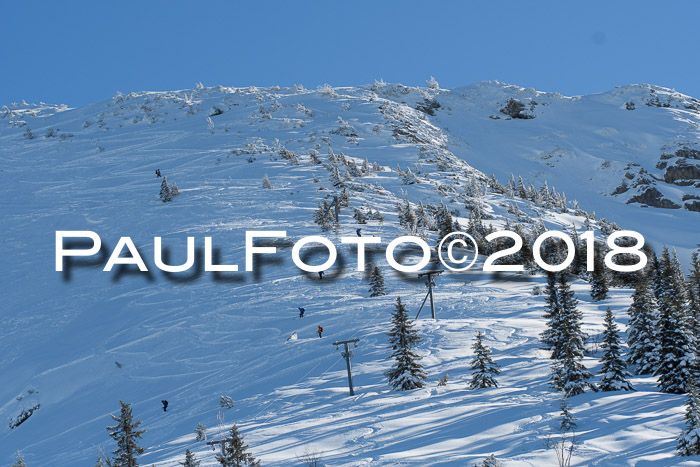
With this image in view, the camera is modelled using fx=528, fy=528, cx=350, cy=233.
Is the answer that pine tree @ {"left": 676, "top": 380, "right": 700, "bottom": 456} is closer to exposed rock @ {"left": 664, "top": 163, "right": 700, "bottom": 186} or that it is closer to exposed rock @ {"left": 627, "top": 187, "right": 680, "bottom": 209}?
exposed rock @ {"left": 627, "top": 187, "right": 680, "bottom": 209}

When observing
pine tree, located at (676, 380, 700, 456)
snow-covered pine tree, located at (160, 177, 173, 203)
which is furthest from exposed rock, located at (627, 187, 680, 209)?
pine tree, located at (676, 380, 700, 456)

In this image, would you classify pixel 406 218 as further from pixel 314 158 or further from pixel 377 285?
pixel 314 158

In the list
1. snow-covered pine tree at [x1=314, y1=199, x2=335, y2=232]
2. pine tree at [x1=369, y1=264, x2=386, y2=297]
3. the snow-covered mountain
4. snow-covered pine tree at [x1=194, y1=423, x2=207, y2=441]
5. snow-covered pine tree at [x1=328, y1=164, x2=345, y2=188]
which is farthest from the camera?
snow-covered pine tree at [x1=328, y1=164, x2=345, y2=188]

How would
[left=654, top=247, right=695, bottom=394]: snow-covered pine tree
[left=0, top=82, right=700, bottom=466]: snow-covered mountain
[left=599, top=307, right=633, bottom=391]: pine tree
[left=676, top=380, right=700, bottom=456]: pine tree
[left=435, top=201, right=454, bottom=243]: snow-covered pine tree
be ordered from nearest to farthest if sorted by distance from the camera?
[left=676, top=380, right=700, bottom=456]: pine tree
[left=0, top=82, right=700, bottom=466]: snow-covered mountain
[left=599, top=307, right=633, bottom=391]: pine tree
[left=654, top=247, right=695, bottom=394]: snow-covered pine tree
[left=435, top=201, right=454, bottom=243]: snow-covered pine tree

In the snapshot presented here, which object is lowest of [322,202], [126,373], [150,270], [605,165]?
[126,373]

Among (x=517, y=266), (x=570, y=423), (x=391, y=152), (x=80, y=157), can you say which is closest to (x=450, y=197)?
(x=391, y=152)

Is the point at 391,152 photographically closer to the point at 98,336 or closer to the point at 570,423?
the point at 98,336
